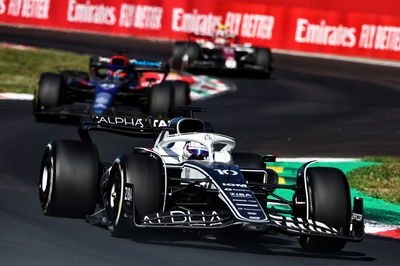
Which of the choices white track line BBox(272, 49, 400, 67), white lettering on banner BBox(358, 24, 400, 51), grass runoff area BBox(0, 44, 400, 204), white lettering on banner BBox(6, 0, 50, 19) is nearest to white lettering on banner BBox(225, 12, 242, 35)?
white track line BBox(272, 49, 400, 67)

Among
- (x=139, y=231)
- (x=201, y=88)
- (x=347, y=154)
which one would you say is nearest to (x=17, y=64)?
(x=201, y=88)

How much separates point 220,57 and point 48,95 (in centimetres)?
1427

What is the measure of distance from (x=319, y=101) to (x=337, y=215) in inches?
676

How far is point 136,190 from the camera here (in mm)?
8508

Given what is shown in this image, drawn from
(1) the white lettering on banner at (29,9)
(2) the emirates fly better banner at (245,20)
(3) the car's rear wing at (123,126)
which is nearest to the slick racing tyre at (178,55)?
(2) the emirates fly better banner at (245,20)

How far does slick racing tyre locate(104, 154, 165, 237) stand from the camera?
848 cm

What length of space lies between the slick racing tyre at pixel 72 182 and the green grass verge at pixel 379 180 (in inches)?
175

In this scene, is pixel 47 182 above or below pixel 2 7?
above

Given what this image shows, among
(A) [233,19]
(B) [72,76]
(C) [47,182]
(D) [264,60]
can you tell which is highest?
(A) [233,19]

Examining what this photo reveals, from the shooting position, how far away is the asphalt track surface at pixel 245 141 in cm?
815

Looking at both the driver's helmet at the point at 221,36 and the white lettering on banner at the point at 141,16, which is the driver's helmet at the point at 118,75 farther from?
the white lettering on banner at the point at 141,16

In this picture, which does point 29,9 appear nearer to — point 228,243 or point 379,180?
point 379,180

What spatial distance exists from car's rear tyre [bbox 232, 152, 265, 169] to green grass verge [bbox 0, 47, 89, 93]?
541 inches

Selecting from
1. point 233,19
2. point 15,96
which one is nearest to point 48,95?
point 15,96
